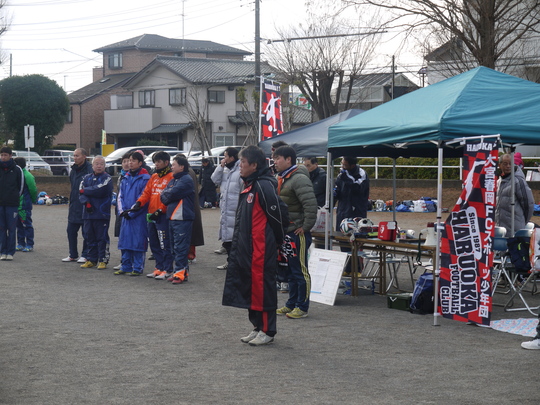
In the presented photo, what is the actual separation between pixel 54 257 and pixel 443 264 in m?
8.00

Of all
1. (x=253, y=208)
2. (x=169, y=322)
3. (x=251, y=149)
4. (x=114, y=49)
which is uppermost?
(x=114, y=49)

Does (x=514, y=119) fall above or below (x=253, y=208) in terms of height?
above

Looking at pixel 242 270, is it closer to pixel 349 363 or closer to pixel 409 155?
pixel 349 363

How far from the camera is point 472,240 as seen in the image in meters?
7.50

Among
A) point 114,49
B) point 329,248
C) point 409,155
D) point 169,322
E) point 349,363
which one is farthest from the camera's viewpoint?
point 114,49


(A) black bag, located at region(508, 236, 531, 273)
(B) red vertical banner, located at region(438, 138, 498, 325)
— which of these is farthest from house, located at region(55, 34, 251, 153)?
(B) red vertical banner, located at region(438, 138, 498, 325)

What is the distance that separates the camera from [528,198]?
33.6ft

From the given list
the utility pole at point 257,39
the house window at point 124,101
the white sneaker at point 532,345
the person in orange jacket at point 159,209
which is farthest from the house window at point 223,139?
the white sneaker at point 532,345

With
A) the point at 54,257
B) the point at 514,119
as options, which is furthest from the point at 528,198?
the point at 54,257

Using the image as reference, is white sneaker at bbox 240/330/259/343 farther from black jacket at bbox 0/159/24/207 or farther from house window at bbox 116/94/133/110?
house window at bbox 116/94/133/110

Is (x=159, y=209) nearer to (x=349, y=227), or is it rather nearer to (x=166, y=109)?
(x=349, y=227)

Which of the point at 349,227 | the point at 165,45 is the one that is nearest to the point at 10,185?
the point at 349,227

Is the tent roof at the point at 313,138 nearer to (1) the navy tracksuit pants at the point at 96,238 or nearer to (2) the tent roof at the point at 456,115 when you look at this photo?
(2) the tent roof at the point at 456,115

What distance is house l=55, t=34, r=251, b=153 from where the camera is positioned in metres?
58.6
